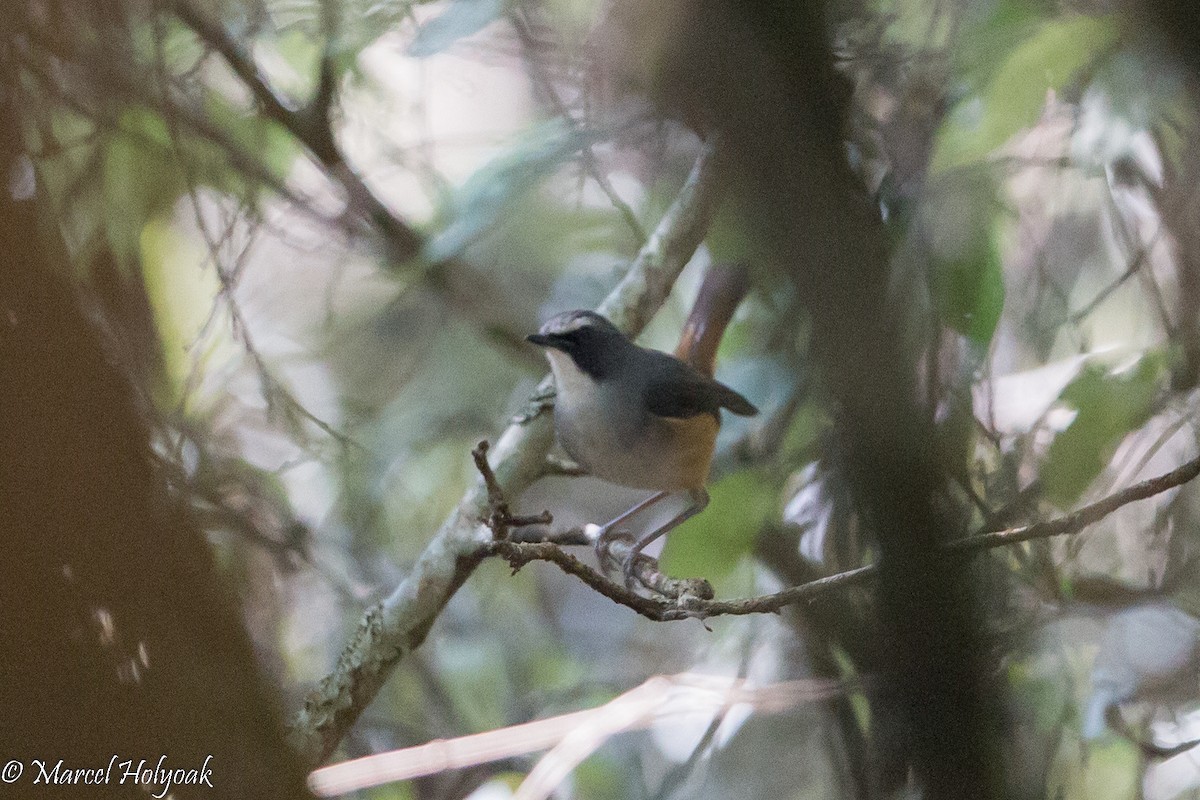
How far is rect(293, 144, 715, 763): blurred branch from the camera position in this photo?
96cm

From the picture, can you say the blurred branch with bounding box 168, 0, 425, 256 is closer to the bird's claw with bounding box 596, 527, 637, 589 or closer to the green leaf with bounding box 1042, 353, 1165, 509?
the bird's claw with bounding box 596, 527, 637, 589

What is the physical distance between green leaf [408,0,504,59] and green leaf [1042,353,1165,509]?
0.72 metres

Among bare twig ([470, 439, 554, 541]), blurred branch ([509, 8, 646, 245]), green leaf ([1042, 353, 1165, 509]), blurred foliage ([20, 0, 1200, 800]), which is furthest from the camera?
blurred branch ([509, 8, 646, 245])

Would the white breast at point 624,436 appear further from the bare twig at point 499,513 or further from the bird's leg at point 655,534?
the bare twig at point 499,513

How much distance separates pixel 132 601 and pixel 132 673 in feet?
0.14

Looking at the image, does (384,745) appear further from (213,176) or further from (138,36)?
(138,36)

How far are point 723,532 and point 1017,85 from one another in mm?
504

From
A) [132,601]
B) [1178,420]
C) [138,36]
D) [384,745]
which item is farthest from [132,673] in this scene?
[1178,420]

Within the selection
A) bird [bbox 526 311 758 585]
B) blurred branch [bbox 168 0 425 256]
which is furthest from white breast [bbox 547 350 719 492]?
blurred branch [bbox 168 0 425 256]

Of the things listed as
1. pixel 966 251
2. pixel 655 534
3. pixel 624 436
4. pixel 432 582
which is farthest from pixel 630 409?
pixel 966 251

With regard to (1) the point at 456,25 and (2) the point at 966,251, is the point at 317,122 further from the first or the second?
(2) the point at 966,251

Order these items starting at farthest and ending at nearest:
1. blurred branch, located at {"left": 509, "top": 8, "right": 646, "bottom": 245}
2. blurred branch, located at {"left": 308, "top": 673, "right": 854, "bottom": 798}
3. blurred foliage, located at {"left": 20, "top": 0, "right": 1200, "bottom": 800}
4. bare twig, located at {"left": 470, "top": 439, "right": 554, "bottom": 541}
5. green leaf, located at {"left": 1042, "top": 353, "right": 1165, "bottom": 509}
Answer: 1. blurred branch, located at {"left": 509, "top": 8, "right": 646, "bottom": 245}
2. blurred branch, located at {"left": 308, "top": 673, "right": 854, "bottom": 798}
3. green leaf, located at {"left": 1042, "top": 353, "right": 1165, "bottom": 509}
4. blurred foliage, located at {"left": 20, "top": 0, "right": 1200, "bottom": 800}
5. bare twig, located at {"left": 470, "top": 439, "right": 554, "bottom": 541}

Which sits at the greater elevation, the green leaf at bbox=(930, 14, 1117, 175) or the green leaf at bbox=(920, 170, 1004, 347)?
the green leaf at bbox=(930, 14, 1117, 175)

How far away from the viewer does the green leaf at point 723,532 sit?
968 mm
